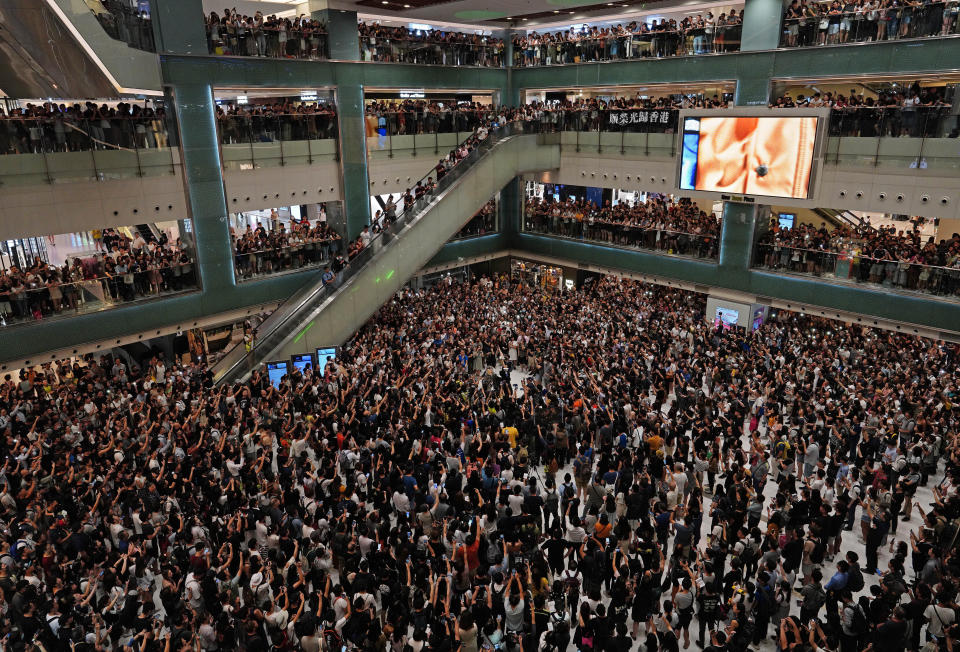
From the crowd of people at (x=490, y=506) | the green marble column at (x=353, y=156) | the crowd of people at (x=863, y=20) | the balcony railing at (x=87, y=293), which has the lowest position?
the crowd of people at (x=490, y=506)

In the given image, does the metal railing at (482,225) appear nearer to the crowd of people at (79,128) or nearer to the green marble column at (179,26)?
the green marble column at (179,26)

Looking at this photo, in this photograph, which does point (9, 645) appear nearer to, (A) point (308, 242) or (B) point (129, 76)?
(B) point (129, 76)

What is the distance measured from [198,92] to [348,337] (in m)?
8.68

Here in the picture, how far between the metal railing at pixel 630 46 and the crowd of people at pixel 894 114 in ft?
10.4

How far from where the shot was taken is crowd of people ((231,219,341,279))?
69.2 feet

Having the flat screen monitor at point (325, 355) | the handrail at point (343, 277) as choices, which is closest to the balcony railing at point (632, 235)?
the handrail at point (343, 277)

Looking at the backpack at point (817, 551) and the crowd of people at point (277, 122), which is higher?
the crowd of people at point (277, 122)

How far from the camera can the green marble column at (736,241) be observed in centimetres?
2078

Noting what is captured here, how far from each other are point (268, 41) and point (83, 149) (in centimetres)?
676

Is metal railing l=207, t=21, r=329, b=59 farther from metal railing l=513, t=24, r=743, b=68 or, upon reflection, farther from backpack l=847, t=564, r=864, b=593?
backpack l=847, t=564, r=864, b=593

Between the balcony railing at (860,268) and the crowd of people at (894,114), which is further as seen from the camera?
the balcony railing at (860,268)

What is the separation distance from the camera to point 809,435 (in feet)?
39.6

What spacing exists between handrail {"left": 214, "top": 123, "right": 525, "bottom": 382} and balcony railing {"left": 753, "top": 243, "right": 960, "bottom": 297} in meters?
10.3

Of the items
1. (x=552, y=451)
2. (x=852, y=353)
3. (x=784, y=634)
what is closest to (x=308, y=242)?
(x=552, y=451)
